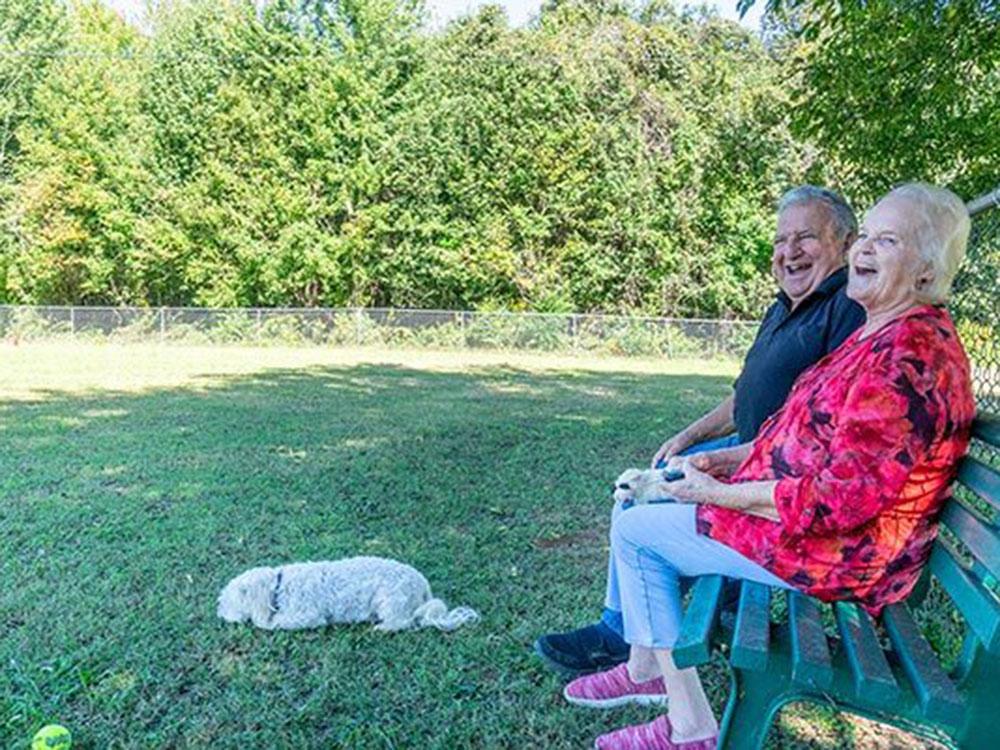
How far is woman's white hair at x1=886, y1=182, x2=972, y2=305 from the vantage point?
5.76ft

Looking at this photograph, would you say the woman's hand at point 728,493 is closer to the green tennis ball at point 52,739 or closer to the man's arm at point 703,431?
the man's arm at point 703,431

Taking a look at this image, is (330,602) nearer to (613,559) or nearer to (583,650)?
(583,650)

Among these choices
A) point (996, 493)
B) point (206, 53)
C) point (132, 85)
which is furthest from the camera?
point (132, 85)

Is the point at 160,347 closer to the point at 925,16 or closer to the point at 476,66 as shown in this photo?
the point at 476,66

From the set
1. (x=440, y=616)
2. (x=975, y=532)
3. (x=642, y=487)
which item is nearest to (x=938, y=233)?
(x=975, y=532)

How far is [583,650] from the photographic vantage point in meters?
2.58

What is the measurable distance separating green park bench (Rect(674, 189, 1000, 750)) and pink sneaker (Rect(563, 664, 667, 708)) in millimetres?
614

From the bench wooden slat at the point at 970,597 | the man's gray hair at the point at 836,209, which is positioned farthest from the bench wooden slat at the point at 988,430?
the man's gray hair at the point at 836,209

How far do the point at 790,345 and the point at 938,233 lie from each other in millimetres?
669

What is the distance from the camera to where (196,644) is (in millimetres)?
2740

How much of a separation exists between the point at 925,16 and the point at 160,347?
17.5 meters

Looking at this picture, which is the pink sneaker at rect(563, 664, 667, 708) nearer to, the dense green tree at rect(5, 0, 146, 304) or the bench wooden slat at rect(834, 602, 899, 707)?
the bench wooden slat at rect(834, 602, 899, 707)

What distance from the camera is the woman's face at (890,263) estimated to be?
5.81 feet

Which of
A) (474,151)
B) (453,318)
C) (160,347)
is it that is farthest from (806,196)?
(474,151)
